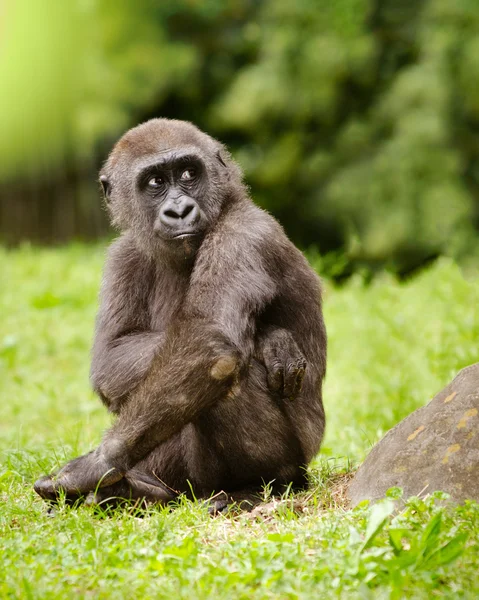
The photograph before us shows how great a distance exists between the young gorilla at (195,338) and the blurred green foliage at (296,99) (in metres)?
5.90

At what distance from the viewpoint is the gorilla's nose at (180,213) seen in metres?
3.95

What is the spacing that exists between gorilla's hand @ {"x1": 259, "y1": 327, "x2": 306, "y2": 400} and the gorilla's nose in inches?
25.6

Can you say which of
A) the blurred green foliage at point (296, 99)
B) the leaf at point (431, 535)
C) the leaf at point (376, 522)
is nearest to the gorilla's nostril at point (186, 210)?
the leaf at point (376, 522)

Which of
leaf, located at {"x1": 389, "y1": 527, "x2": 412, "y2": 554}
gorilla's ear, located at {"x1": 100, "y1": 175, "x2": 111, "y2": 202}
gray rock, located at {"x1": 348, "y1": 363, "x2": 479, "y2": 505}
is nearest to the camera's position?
leaf, located at {"x1": 389, "y1": 527, "x2": 412, "y2": 554}

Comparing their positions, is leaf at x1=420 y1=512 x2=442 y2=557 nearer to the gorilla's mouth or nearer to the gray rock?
the gray rock

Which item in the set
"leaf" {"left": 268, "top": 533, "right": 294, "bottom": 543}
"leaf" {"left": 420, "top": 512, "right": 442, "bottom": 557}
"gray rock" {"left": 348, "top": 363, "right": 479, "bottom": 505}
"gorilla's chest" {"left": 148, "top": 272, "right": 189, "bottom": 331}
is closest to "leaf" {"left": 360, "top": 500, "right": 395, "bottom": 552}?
"leaf" {"left": 420, "top": 512, "right": 442, "bottom": 557}

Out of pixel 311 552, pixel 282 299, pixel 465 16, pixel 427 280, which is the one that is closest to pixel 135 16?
pixel 465 16

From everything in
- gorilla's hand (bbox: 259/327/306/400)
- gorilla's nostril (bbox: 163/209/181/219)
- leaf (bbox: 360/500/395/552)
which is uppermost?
gorilla's nostril (bbox: 163/209/181/219)

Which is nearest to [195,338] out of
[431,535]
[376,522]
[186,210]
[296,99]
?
[186,210]

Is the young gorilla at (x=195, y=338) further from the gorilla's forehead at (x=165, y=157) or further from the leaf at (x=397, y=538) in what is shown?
the leaf at (x=397, y=538)

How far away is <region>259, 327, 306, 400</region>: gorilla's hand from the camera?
382 centimetres

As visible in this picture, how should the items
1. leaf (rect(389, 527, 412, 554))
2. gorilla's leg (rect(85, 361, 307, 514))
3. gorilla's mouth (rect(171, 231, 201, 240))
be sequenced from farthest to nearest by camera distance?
gorilla's mouth (rect(171, 231, 201, 240)), gorilla's leg (rect(85, 361, 307, 514)), leaf (rect(389, 527, 412, 554))

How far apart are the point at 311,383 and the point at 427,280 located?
206 inches

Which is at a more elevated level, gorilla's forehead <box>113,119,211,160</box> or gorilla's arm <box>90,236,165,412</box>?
gorilla's forehead <box>113,119,211,160</box>
